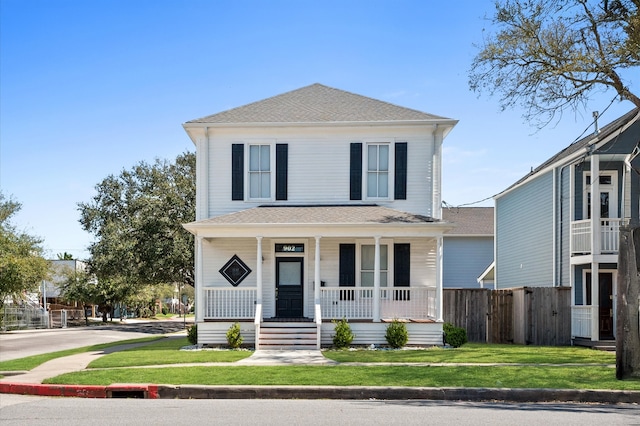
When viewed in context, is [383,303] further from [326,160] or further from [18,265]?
[18,265]

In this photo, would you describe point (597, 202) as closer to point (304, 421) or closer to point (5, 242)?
point (304, 421)

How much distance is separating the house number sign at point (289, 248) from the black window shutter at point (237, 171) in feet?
6.84

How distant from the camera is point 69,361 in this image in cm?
1764

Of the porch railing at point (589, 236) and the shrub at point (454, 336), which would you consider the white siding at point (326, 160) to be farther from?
the porch railing at point (589, 236)

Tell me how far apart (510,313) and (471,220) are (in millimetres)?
15443

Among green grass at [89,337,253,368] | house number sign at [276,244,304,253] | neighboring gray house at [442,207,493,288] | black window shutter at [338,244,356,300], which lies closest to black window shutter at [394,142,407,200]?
black window shutter at [338,244,356,300]

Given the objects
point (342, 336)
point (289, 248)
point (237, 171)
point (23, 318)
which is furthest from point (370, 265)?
point (23, 318)

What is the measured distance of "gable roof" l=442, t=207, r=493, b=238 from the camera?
1489 inches

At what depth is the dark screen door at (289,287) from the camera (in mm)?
22125

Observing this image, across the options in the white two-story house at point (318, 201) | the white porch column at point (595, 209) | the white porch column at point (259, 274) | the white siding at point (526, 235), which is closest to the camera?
the white porch column at point (259, 274)

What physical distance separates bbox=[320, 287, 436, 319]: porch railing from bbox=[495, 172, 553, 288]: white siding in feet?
22.4

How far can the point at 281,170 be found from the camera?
22.5 metres

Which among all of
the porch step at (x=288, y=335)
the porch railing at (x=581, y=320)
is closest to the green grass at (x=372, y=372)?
the porch step at (x=288, y=335)

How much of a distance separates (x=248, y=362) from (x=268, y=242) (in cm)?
625
